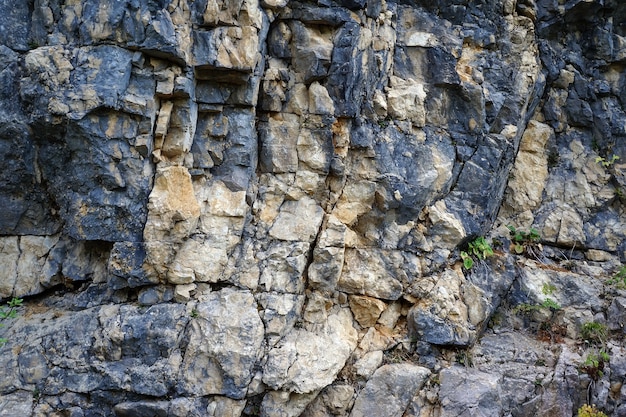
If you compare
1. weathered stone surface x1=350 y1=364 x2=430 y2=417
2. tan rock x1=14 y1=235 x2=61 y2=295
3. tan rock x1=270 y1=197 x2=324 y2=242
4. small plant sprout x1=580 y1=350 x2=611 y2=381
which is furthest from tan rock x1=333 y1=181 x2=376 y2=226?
tan rock x1=14 y1=235 x2=61 y2=295

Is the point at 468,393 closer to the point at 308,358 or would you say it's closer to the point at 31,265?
the point at 308,358

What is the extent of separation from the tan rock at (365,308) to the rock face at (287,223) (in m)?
0.02

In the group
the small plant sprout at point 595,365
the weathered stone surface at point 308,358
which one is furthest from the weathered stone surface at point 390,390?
the small plant sprout at point 595,365

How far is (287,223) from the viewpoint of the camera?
702 cm

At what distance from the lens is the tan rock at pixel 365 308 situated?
24.1ft

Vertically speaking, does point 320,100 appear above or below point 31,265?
above

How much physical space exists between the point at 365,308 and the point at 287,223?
1.70 m

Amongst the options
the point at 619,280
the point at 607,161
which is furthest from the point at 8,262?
the point at 607,161

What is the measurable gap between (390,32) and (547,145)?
150 inches

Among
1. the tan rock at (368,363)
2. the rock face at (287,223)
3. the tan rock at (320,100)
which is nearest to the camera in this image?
the rock face at (287,223)

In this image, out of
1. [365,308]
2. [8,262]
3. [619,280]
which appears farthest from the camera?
[619,280]

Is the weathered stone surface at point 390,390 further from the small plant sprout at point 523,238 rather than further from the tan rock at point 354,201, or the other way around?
the small plant sprout at point 523,238

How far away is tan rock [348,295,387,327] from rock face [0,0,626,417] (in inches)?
0.9

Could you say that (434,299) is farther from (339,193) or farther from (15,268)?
(15,268)
